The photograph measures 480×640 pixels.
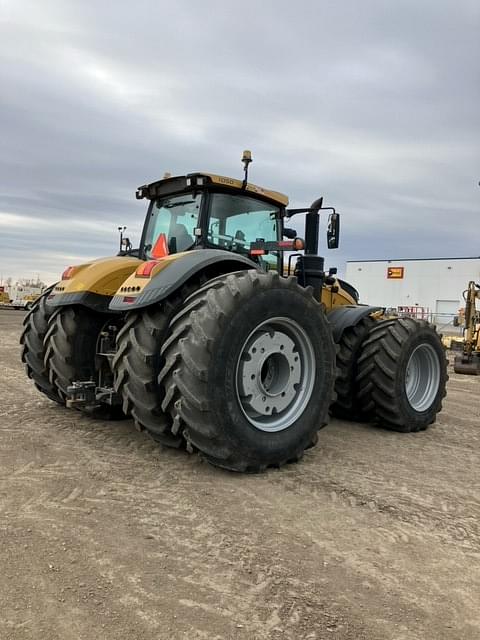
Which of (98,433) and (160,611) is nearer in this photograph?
(160,611)

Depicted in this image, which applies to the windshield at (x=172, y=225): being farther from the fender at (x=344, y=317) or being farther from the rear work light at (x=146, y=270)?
the fender at (x=344, y=317)

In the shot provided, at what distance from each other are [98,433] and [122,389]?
1046mm

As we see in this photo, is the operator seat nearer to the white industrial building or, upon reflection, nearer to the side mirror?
the side mirror

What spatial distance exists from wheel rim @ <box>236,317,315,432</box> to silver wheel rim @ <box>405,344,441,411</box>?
7.26ft

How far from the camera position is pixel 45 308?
17.7 feet

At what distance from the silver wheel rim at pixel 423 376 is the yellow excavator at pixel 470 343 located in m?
8.69

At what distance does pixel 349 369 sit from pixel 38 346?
319cm

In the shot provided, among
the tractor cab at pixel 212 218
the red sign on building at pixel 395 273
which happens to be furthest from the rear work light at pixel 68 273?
the red sign on building at pixel 395 273

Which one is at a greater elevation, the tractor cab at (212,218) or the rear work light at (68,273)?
the tractor cab at (212,218)

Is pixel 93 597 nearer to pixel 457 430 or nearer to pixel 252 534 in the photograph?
pixel 252 534

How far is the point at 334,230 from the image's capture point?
5.56 m

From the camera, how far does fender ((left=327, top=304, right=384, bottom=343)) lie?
579 cm

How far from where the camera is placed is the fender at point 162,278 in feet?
12.6

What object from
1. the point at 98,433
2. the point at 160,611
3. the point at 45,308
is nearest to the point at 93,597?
the point at 160,611
